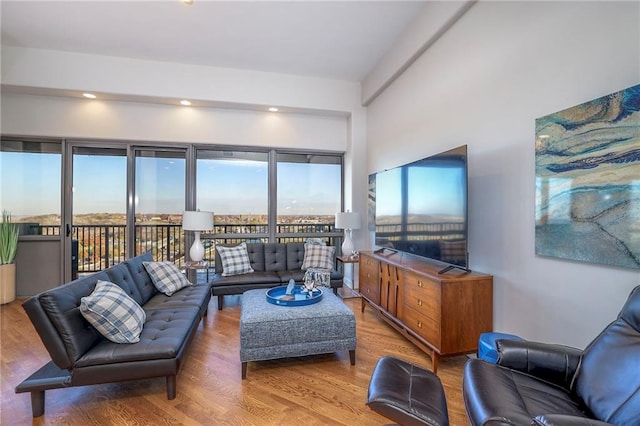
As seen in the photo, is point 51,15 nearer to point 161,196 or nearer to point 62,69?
point 62,69

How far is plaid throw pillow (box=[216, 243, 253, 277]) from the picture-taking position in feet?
12.7

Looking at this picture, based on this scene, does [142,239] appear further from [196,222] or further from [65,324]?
[65,324]

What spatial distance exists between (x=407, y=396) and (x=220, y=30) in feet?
13.2

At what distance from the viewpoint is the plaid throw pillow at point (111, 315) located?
182 cm

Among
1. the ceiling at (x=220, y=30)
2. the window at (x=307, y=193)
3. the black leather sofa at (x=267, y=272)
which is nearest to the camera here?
the ceiling at (x=220, y=30)

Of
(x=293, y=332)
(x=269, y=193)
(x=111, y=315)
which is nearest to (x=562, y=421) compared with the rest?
(x=293, y=332)

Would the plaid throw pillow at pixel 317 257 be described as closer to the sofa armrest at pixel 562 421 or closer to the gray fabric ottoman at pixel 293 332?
the gray fabric ottoman at pixel 293 332

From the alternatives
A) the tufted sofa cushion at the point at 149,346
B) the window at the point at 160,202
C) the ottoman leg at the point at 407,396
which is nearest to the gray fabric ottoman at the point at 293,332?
the tufted sofa cushion at the point at 149,346

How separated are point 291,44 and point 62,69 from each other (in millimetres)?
3152

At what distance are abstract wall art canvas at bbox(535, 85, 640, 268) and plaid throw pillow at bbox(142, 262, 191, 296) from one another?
3401 millimetres

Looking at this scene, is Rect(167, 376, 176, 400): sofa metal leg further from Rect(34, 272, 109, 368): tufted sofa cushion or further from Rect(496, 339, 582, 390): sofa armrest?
Rect(496, 339, 582, 390): sofa armrest

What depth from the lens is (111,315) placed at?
6.15 feet

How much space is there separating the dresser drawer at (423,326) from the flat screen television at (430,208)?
17.5 inches

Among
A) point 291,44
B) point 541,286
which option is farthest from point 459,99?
point 291,44
